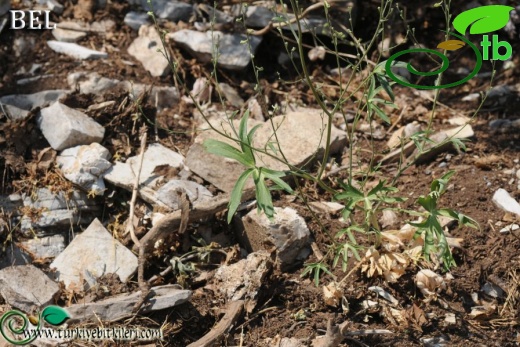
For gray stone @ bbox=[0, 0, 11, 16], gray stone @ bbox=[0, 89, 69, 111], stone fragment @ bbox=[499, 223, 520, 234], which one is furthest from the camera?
gray stone @ bbox=[0, 0, 11, 16]

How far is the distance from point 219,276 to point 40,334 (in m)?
0.98

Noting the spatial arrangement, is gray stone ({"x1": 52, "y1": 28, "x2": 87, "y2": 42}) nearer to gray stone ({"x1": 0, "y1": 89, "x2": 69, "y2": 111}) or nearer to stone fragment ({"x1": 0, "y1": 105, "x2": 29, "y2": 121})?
gray stone ({"x1": 0, "y1": 89, "x2": 69, "y2": 111})

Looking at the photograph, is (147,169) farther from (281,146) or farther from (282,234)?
(282,234)

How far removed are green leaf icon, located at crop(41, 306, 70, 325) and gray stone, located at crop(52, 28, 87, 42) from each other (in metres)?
2.46

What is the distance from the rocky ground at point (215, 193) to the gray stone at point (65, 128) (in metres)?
0.01

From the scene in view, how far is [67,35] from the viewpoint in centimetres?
534

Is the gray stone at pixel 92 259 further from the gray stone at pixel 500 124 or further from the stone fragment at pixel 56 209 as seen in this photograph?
the gray stone at pixel 500 124

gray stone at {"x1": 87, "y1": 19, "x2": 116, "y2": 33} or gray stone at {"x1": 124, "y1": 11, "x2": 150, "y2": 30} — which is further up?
gray stone at {"x1": 124, "y1": 11, "x2": 150, "y2": 30}

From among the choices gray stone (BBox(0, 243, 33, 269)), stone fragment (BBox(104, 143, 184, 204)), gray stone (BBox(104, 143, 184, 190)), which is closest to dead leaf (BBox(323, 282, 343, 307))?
stone fragment (BBox(104, 143, 184, 204))

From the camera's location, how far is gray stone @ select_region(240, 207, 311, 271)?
389 cm

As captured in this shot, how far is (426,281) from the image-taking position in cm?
375

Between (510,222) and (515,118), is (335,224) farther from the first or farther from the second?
(515,118)

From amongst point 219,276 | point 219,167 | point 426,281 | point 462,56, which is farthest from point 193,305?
point 462,56

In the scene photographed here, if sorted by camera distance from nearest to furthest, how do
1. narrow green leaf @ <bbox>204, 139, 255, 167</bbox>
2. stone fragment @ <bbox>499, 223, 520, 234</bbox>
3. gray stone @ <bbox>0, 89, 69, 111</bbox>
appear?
1. narrow green leaf @ <bbox>204, 139, 255, 167</bbox>
2. stone fragment @ <bbox>499, 223, 520, 234</bbox>
3. gray stone @ <bbox>0, 89, 69, 111</bbox>
